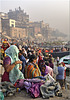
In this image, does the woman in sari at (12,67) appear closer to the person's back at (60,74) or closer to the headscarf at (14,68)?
the headscarf at (14,68)

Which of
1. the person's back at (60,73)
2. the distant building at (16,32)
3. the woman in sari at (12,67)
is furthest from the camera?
the distant building at (16,32)

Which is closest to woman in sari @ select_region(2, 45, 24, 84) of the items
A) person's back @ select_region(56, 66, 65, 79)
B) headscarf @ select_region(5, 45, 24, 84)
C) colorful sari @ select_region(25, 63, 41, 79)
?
headscarf @ select_region(5, 45, 24, 84)

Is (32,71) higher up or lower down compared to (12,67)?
lower down

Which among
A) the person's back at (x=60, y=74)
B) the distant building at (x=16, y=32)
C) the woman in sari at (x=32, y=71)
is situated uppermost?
the distant building at (x=16, y=32)

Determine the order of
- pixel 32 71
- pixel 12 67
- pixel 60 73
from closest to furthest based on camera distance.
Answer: pixel 12 67
pixel 32 71
pixel 60 73

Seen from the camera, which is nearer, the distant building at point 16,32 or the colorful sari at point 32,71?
the colorful sari at point 32,71

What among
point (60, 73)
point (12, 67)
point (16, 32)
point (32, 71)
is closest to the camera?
point (12, 67)

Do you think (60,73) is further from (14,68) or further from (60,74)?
(14,68)

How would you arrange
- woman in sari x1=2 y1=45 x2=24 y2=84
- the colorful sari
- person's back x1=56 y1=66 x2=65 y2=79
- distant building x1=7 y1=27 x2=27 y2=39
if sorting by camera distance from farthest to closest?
distant building x1=7 y1=27 x2=27 y2=39
person's back x1=56 y1=66 x2=65 y2=79
the colorful sari
woman in sari x1=2 y1=45 x2=24 y2=84

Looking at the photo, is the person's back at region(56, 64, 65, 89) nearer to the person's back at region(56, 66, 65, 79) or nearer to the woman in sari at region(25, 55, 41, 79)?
the person's back at region(56, 66, 65, 79)

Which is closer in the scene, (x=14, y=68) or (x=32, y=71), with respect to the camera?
(x=14, y=68)

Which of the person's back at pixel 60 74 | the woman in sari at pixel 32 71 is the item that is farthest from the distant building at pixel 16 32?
the woman in sari at pixel 32 71

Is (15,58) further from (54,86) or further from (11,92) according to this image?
(54,86)

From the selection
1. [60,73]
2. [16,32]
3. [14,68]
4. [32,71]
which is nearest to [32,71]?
[32,71]
